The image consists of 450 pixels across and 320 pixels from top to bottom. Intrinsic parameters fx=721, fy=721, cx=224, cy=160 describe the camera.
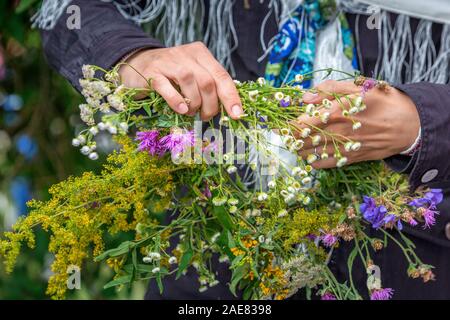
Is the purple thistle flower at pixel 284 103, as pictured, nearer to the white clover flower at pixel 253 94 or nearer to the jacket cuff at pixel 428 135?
the white clover flower at pixel 253 94

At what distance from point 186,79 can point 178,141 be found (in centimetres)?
9

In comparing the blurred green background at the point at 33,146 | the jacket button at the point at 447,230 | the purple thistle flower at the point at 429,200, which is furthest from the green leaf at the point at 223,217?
the blurred green background at the point at 33,146

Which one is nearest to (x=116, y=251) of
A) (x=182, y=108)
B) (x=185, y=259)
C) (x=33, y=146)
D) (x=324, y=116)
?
(x=185, y=259)

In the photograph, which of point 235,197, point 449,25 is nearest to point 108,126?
point 235,197

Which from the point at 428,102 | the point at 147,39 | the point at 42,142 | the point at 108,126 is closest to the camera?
the point at 108,126

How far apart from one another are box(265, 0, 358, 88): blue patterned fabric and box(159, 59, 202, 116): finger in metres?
0.22

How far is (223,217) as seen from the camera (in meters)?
0.84

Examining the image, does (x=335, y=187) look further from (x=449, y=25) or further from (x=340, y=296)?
(x=449, y=25)

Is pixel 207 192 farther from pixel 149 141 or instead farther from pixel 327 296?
pixel 327 296

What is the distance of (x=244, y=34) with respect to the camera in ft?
3.80

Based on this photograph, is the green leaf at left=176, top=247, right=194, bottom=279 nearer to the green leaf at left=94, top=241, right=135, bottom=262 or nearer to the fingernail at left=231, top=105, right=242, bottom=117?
the green leaf at left=94, top=241, right=135, bottom=262

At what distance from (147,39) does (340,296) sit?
17.4 inches

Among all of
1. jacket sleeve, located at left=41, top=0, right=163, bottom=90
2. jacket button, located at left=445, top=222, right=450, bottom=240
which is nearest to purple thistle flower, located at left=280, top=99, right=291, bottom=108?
jacket sleeve, located at left=41, top=0, right=163, bottom=90

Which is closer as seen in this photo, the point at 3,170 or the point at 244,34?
the point at 244,34
